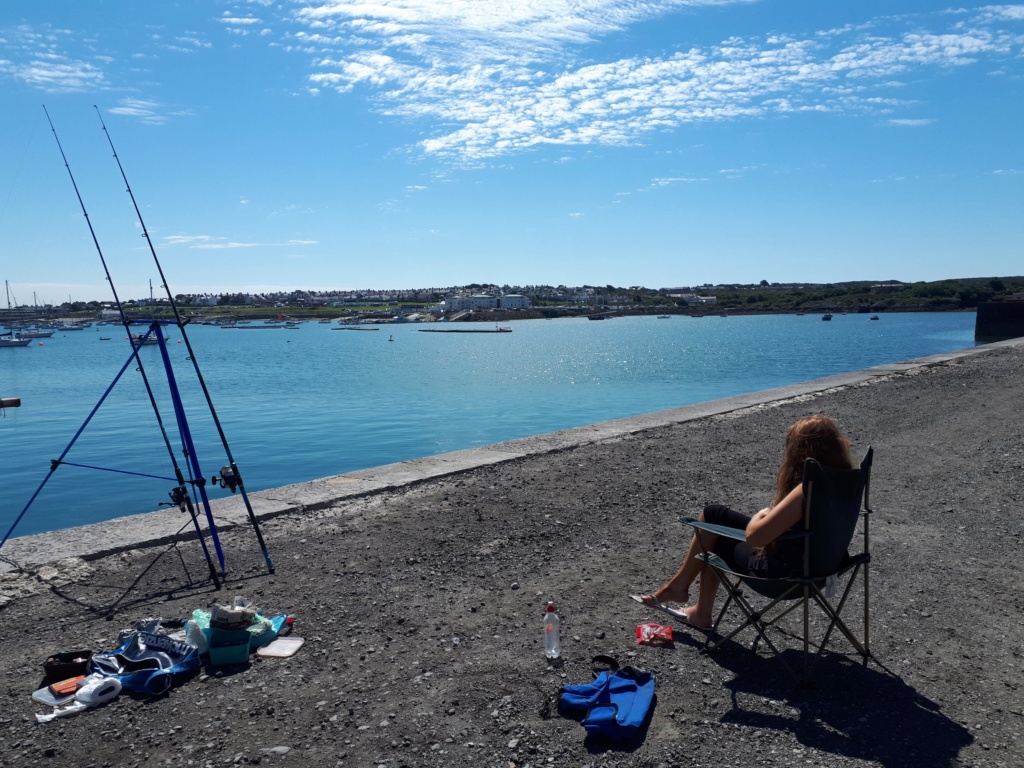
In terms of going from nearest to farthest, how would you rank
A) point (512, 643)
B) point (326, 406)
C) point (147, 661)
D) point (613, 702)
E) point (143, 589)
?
1. point (613, 702)
2. point (147, 661)
3. point (512, 643)
4. point (143, 589)
5. point (326, 406)

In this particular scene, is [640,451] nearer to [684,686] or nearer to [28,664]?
[684,686]

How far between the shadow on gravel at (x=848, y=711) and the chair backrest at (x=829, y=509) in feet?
1.77

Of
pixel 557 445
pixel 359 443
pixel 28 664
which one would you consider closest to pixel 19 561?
pixel 28 664

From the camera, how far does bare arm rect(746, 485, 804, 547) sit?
12.7ft

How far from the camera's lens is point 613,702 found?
3617 mm

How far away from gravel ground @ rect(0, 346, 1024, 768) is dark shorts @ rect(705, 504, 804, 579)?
474 mm

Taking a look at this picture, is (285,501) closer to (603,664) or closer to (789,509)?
A: (603,664)

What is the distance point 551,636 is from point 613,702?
660 millimetres

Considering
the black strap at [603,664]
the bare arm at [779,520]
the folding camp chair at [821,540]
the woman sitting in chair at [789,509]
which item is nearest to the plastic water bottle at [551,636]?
the black strap at [603,664]

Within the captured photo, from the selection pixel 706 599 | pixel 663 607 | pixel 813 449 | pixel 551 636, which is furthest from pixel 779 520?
pixel 551 636

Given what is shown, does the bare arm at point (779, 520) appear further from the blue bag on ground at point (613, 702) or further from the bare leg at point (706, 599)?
the blue bag on ground at point (613, 702)

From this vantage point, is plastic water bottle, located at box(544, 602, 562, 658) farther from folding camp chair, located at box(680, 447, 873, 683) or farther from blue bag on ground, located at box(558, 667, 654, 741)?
folding camp chair, located at box(680, 447, 873, 683)

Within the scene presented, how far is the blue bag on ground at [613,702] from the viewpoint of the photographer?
3414 millimetres

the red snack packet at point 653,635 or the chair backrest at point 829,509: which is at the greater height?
the chair backrest at point 829,509
